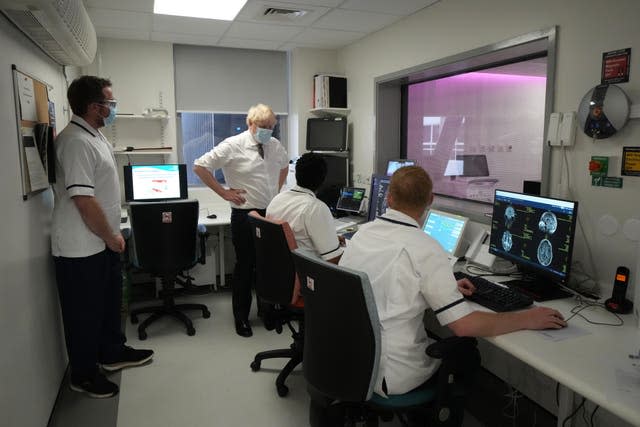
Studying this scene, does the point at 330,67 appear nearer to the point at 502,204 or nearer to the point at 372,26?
the point at 372,26

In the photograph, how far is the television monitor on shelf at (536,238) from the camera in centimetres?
195

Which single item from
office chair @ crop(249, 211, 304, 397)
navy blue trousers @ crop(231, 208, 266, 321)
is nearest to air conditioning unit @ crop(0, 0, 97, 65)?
office chair @ crop(249, 211, 304, 397)

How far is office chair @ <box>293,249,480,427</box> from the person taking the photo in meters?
1.52

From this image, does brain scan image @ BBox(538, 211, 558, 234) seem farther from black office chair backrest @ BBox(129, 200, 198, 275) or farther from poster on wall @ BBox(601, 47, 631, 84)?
black office chair backrest @ BBox(129, 200, 198, 275)

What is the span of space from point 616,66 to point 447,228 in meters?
1.20

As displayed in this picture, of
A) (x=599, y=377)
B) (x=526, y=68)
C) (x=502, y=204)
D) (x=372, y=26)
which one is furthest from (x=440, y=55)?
(x=599, y=377)

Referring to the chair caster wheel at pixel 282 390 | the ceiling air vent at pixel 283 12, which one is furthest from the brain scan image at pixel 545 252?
the ceiling air vent at pixel 283 12

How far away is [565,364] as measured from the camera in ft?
4.75

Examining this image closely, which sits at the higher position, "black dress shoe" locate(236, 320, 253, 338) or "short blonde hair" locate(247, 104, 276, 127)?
"short blonde hair" locate(247, 104, 276, 127)

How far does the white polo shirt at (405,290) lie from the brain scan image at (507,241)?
772 mm

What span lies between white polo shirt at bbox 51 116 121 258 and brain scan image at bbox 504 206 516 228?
205cm

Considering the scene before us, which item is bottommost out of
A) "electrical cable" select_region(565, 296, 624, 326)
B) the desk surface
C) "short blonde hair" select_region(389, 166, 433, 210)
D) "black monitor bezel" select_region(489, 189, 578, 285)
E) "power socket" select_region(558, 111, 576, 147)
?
"electrical cable" select_region(565, 296, 624, 326)

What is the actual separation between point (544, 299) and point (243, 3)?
2659mm

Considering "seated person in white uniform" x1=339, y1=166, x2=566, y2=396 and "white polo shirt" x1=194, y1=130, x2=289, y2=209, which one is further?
"white polo shirt" x1=194, y1=130, x2=289, y2=209
